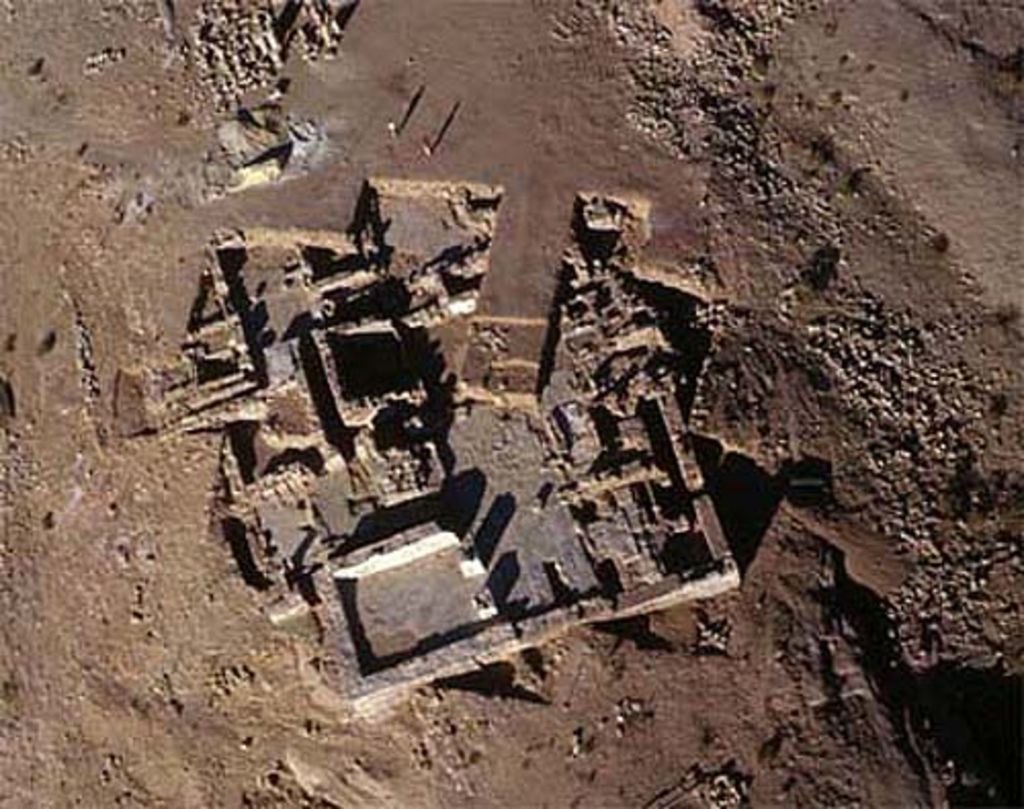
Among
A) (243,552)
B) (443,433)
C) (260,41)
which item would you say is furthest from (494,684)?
(260,41)

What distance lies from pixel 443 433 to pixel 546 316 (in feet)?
9.48

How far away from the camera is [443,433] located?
25656 mm

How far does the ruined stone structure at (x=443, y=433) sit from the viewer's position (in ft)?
81.3

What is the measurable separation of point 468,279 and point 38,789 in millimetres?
12662

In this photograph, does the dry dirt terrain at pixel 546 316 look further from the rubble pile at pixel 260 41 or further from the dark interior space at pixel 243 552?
the dark interior space at pixel 243 552

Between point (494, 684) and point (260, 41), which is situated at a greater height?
point (260, 41)

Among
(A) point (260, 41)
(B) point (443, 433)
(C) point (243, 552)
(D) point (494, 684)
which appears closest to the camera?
(D) point (494, 684)

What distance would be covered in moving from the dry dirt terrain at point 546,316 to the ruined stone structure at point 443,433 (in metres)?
0.53

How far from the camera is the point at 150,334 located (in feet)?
91.2

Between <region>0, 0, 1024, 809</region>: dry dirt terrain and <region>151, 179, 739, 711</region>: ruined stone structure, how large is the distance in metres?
0.53

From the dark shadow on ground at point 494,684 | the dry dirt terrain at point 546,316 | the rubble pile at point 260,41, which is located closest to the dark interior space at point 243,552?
the dry dirt terrain at point 546,316

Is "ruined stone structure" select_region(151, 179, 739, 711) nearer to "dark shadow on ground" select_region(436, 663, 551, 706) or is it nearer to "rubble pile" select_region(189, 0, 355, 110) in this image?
"dark shadow on ground" select_region(436, 663, 551, 706)

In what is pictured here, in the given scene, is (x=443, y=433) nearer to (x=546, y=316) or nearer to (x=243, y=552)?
(x=546, y=316)

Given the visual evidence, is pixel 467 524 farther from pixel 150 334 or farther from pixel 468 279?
pixel 150 334
